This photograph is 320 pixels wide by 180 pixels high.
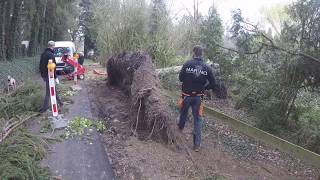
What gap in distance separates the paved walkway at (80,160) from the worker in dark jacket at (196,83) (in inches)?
75.8

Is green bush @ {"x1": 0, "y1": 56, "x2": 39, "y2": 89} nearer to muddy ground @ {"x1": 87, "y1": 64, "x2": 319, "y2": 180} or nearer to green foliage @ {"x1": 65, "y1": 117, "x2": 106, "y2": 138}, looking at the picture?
green foliage @ {"x1": 65, "y1": 117, "x2": 106, "y2": 138}

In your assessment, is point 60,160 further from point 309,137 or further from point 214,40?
point 214,40

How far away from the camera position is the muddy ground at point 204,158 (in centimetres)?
704

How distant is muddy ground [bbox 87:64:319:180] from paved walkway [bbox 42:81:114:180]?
194 millimetres

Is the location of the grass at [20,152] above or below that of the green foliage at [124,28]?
below

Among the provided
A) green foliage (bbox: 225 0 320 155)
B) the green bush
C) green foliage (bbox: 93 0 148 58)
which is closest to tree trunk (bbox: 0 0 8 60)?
the green bush

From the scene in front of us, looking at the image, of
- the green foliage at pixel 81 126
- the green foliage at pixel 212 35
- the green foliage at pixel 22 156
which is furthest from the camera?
the green foliage at pixel 212 35

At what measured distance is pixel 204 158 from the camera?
8.07 meters

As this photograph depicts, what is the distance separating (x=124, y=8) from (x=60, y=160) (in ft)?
52.0

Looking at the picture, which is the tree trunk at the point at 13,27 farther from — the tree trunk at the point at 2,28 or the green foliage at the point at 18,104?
the green foliage at the point at 18,104

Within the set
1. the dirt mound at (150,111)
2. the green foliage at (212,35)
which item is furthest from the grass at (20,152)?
the green foliage at (212,35)

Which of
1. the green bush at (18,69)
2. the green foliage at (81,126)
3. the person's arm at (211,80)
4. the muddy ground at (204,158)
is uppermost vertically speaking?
the person's arm at (211,80)

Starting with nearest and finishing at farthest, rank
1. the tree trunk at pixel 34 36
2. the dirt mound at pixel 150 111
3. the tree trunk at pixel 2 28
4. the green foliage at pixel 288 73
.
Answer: the dirt mound at pixel 150 111 < the green foliage at pixel 288 73 < the tree trunk at pixel 2 28 < the tree trunk at pixel 34 36

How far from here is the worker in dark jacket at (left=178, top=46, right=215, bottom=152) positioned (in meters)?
8.43
